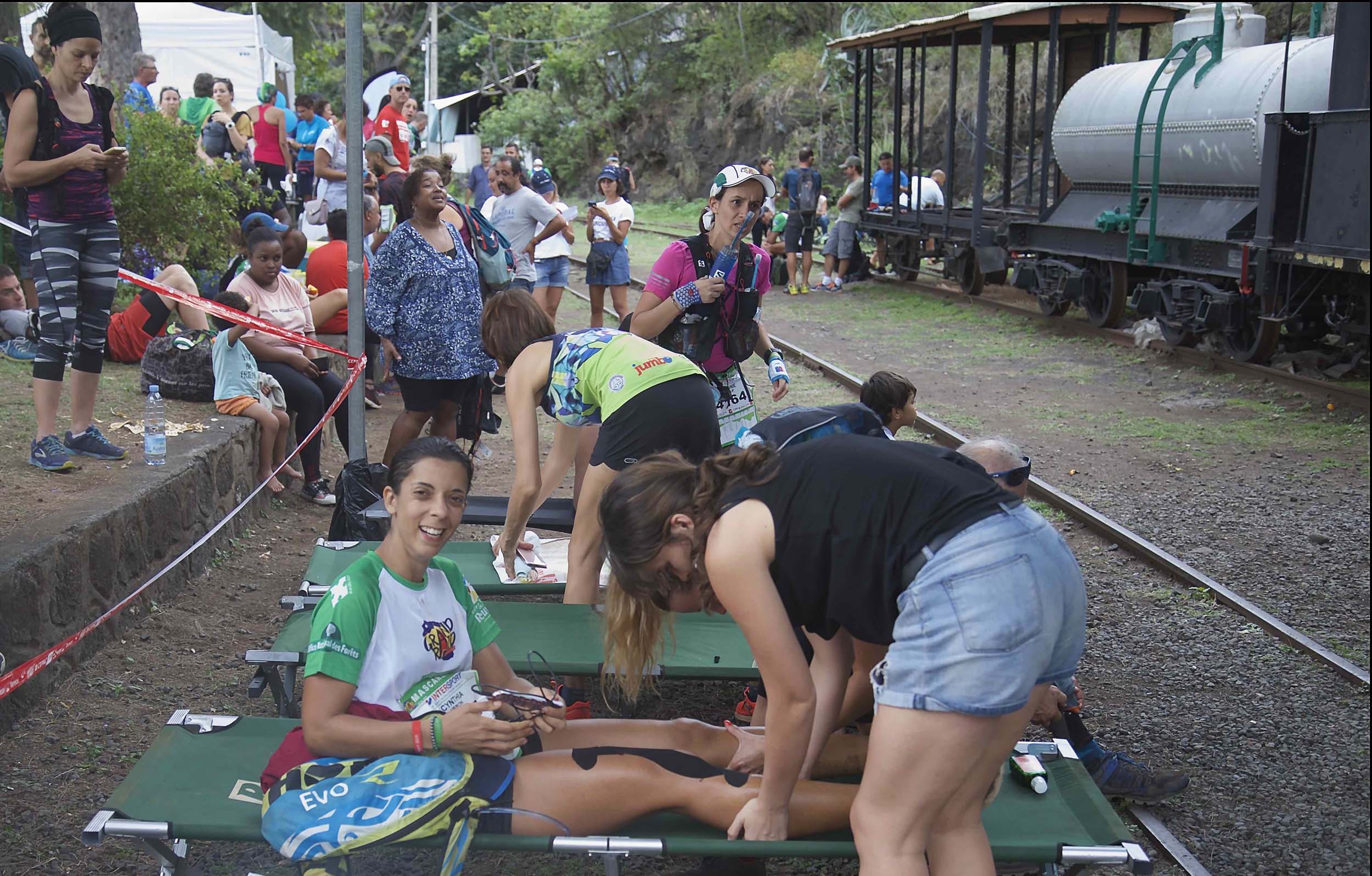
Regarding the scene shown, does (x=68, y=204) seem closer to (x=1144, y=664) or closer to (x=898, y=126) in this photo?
(x=1144, y=664)

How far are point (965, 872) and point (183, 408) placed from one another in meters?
5.73

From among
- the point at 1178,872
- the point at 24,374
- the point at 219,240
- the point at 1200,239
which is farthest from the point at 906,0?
the point at 1178,872

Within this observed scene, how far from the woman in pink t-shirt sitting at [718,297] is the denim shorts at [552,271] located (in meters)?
5.46

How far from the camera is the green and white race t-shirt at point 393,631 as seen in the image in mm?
2914

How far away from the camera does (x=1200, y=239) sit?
11.1m

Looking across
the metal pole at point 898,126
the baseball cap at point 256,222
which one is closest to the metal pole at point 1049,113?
the metal pole at point 898,126

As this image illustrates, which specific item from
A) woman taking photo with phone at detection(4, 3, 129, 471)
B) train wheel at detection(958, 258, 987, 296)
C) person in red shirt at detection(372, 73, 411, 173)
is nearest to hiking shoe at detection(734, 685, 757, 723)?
woman taking photo with phone at detection(4, 3, 129, 471)

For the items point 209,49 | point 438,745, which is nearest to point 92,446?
A: point 438,745

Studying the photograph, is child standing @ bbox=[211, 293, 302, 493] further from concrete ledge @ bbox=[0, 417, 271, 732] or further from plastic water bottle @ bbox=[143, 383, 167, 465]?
plastic water bottle @ bbox=[143, 383, 167, 465]

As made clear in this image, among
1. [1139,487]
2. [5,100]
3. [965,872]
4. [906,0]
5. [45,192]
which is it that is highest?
[906,0]

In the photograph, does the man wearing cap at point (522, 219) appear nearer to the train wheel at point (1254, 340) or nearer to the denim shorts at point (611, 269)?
the denim shorts at point (611, 269)

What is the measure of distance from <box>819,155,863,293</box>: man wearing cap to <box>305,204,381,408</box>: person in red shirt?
1004 centimetres

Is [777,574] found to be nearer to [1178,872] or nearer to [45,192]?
[1178,872]

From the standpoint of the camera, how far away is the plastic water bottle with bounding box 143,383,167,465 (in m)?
5.76
